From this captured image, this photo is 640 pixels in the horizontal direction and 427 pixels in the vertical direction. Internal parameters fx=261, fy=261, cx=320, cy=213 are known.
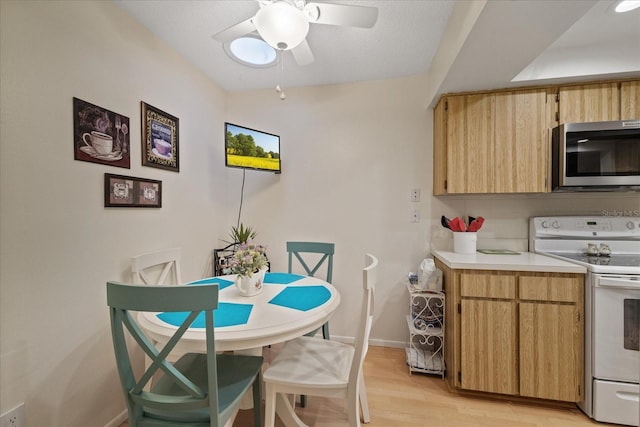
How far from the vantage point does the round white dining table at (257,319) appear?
1061 mm

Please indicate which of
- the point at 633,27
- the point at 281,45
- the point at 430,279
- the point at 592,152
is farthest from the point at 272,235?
the point at 633,27

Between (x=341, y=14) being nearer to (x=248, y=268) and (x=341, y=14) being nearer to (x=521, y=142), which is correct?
(x=248, y=268)

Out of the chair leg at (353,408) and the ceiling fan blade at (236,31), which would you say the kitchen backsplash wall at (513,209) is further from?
the ceiling fan blade at (236,31)

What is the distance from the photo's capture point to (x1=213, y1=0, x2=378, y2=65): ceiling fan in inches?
48.8

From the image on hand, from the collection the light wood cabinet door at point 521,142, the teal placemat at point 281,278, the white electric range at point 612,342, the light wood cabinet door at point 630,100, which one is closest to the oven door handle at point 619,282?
the white electric range at point 612,342

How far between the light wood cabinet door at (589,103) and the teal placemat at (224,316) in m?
2.58

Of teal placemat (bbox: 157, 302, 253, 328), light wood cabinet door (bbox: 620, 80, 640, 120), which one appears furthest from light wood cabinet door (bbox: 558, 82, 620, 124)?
teal placemat (bbox: 157, 302, 253, 328)

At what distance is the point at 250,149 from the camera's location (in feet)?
7.80

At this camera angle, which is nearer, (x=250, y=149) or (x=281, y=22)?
(x=281, y=22)

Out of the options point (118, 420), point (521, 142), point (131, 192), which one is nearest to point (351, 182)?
point (521, 142)

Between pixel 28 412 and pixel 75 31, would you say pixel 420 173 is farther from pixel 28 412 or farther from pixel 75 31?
pixel 28 412

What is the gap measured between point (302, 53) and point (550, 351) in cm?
254

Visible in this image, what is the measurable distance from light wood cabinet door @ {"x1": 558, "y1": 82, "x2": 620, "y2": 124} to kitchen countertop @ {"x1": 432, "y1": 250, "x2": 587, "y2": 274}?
1.06m

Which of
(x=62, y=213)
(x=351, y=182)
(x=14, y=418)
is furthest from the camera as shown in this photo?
(x=351, y=182)
